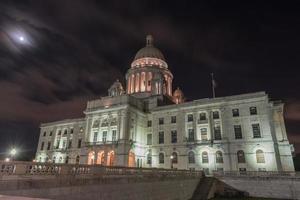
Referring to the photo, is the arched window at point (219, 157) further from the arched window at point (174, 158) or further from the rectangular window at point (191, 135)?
the arched window at point (174, 158)

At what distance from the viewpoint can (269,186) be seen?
103 ft

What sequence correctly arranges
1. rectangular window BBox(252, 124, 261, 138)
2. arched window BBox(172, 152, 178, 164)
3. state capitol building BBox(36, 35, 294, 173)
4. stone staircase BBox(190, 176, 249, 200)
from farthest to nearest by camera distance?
arched window BBox(172, 152, 178, 164)
rectangular window BBox(252, 124, 261, 138)
state capitol building BBox(36, 35, 294, 173)
stone staircase BBox(190, 176, 249, 200)

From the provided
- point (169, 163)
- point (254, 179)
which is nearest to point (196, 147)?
point (169, 163)

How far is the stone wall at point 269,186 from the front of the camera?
29906 millimetres

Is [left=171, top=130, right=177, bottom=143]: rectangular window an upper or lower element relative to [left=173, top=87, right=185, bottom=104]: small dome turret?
lower

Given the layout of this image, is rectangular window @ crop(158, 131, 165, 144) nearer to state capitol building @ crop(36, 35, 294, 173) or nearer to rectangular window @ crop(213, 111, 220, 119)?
state capitol building @ crop(36, 35, 294, 173)

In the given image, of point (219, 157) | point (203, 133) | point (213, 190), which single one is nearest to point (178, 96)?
point (203, 133)

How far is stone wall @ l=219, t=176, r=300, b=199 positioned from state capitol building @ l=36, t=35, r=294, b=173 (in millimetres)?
8276

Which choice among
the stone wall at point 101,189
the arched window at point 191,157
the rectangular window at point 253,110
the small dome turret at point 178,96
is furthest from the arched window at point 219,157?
the small dome turret at point 178,96

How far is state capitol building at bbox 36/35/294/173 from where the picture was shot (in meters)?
41.3

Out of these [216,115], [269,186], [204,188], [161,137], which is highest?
[216,115]

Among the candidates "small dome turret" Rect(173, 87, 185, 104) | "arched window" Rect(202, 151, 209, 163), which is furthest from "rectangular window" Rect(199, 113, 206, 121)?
"small dome turret" Rect(173, 87, 185, 104)

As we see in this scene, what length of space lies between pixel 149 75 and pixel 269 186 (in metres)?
45.3

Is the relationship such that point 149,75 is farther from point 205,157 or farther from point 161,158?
point 205,157
